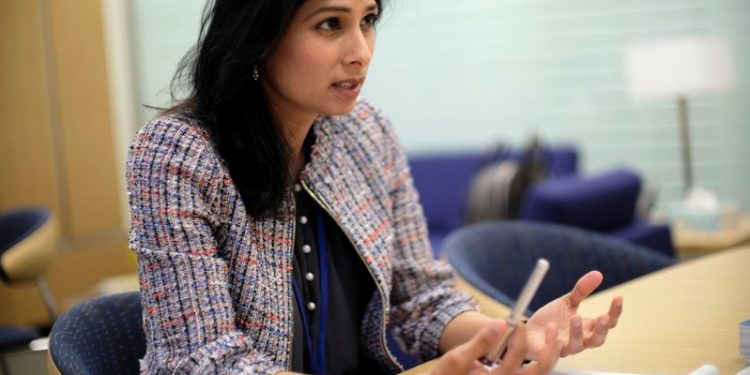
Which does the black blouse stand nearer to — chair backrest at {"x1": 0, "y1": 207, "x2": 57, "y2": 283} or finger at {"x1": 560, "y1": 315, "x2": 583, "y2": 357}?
finger at {"x1": 560, "y1": 315, "x2": 583, "y2": 357}

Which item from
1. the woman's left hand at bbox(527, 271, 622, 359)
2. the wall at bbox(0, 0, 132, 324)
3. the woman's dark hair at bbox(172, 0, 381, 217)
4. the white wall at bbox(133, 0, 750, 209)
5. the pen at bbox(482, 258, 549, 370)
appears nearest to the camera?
the pen at bbox(482, 258, 549, 370)

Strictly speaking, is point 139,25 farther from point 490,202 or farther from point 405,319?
point 405,319

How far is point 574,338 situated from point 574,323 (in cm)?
2

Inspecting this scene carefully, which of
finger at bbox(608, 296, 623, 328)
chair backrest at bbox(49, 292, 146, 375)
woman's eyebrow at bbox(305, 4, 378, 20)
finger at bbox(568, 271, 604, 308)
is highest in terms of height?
woman's eyebrow at bbox(305, 4, 378, 20)

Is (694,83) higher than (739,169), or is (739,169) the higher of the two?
(694,83)

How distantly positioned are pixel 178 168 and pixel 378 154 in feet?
1.46

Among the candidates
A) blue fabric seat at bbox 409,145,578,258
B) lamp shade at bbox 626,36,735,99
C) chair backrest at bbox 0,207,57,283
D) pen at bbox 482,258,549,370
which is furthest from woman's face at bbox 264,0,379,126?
blue fabric seat at bbox 409,145,578,258

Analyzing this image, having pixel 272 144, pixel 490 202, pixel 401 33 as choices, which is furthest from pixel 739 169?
pixel 272 144

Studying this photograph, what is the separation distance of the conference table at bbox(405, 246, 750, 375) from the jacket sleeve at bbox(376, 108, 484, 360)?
0.18m

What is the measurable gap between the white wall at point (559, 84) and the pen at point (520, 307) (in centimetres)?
413

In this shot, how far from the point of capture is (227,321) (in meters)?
1.46

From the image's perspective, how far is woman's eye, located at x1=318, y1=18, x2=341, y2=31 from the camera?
158cm

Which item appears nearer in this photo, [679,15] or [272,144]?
[272,144]

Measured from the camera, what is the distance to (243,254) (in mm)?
1540
